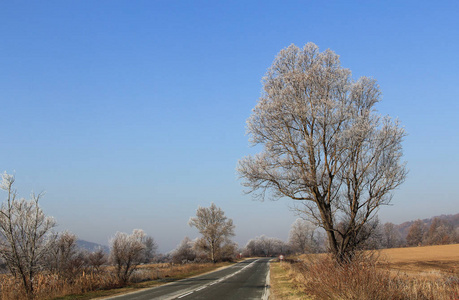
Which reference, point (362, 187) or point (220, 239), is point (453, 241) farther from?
point (362, 187)

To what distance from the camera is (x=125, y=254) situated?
21625 millimetres

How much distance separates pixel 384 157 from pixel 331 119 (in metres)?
2.84

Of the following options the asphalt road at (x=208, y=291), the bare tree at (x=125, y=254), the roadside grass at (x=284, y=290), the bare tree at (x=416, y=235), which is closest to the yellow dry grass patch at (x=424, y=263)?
the roadside grass at (x=284, y=290)

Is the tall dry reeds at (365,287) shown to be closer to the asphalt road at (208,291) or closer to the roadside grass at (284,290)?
the roadside grass at (284,290)

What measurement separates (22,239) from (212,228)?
46347mm

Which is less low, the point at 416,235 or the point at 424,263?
the point at 424,263

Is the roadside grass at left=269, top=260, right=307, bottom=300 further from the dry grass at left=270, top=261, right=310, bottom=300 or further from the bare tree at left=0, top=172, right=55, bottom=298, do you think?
the bare tree at left=0, top=172, right=55, bottom=298

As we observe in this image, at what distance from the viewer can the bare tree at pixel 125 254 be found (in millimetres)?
21312

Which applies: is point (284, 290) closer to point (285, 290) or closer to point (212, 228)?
point (285, 290)

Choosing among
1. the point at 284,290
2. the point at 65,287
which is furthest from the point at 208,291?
the point at 65,287

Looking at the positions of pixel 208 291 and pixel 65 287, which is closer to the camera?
pixel 208 291

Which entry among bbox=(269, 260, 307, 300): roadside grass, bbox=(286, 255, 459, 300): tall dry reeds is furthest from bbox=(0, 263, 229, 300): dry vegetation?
bbox=(286, 255, 459, 300): tall dry reeds

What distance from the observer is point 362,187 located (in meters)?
12.8

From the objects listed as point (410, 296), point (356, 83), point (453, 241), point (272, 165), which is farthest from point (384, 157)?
point (453, 241)
